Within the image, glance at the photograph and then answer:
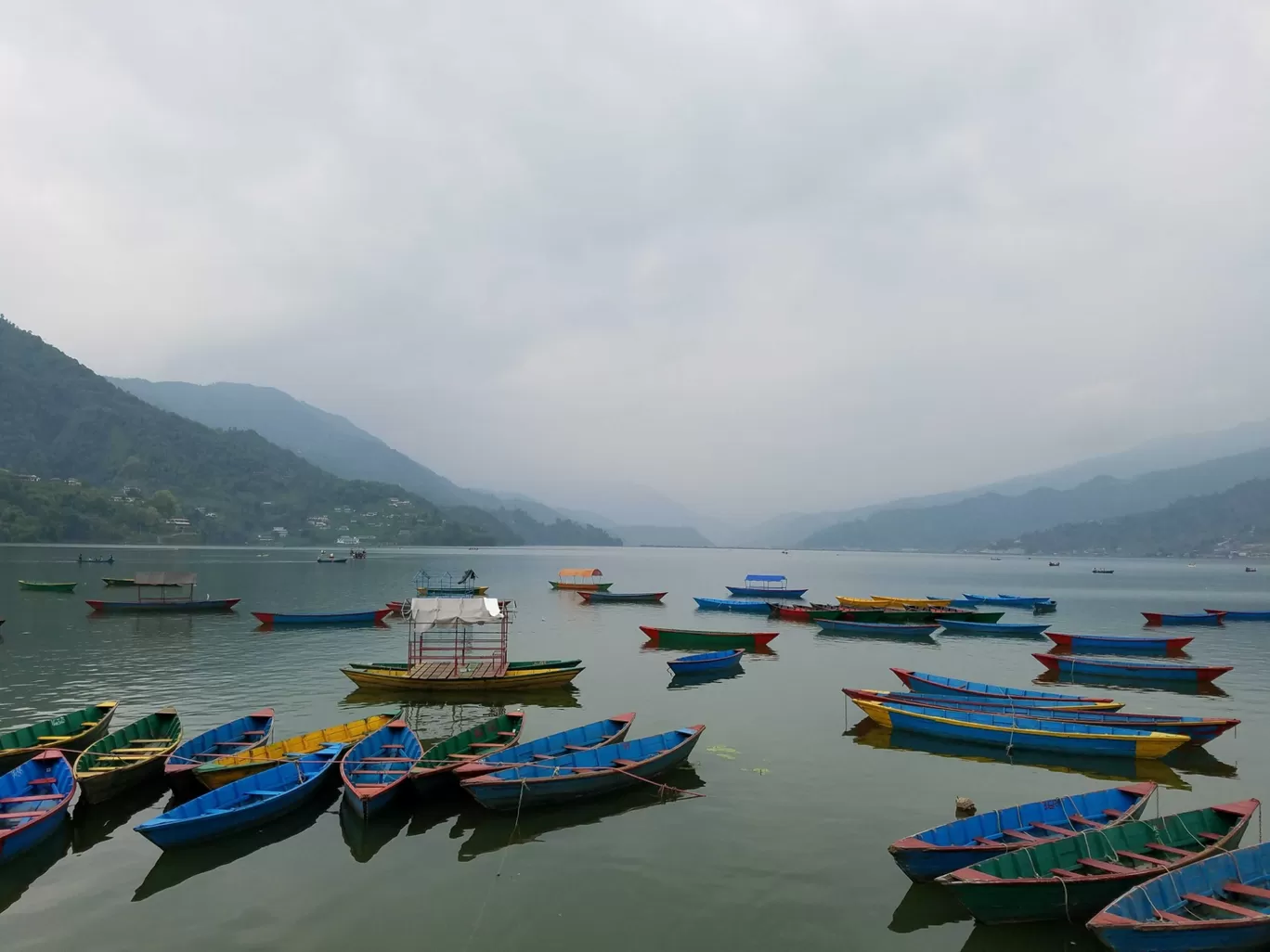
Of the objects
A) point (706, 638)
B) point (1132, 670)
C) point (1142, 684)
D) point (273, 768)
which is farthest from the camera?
point (706, 638)

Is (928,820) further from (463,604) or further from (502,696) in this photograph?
(463,604)

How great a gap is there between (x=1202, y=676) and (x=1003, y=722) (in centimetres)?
2308

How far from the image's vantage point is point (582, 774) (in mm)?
19234

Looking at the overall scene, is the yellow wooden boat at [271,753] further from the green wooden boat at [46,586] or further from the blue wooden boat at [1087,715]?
the green wooden boat at [46,586]

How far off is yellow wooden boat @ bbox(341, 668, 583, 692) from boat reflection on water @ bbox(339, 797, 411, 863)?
14125 mm

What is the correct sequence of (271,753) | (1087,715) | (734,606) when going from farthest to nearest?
(734,606)
(1087,715)
(271,753)

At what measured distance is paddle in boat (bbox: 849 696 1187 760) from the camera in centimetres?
2394

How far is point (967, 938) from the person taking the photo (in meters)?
13.5

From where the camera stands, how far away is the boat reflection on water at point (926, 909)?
1398cm

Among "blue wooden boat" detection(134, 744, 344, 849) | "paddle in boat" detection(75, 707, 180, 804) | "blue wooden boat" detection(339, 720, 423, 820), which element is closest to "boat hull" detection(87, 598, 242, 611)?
"paddle in boat" detection(75, 707, 180, 804)

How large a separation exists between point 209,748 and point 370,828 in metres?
7.23

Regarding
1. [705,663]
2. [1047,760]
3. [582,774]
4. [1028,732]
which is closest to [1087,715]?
[1047,760]

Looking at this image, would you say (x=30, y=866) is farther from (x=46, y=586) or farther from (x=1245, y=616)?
(x=1245, y=616)

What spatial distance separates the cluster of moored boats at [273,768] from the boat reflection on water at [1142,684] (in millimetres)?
29008
